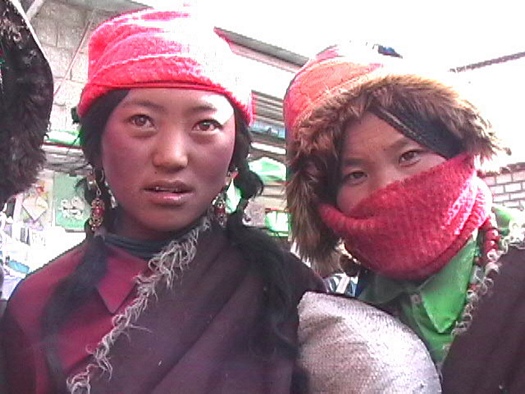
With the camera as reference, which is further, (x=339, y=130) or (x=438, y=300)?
(x=339, y=130)

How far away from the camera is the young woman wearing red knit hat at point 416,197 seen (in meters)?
1.29

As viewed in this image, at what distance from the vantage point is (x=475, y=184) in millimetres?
1386

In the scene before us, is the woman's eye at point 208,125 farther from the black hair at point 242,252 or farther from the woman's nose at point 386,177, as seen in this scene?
the woman's nose at point 386,177

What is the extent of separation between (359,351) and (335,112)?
50 cm

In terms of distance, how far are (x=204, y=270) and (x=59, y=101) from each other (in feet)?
8.19

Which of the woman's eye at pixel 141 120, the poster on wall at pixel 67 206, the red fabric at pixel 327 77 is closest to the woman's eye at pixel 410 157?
the red fabric at pixel 327 77

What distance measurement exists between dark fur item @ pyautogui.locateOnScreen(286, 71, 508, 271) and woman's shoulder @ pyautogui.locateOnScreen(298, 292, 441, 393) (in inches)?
10.2

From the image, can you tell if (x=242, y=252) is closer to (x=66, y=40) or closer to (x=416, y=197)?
(x=416, y=197)

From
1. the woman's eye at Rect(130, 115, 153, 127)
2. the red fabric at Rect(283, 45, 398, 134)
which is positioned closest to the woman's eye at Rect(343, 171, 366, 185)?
the red fabric at Rect(283, 45, 398, 134)

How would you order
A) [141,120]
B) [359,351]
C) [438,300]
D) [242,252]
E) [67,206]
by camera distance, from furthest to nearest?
1. [67,206]
2. [242,252]
3. [141,120]
4. [438,300]
5. [359,351]

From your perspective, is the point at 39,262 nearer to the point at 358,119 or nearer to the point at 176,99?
the point at 176,99

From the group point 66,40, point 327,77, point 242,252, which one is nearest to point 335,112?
point 327,77

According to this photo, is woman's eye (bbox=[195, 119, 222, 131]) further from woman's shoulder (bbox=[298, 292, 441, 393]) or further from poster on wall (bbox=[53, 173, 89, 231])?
poster on wall (bbox=[53, 173, 89, 231])

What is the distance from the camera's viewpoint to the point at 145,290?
1398 mm
